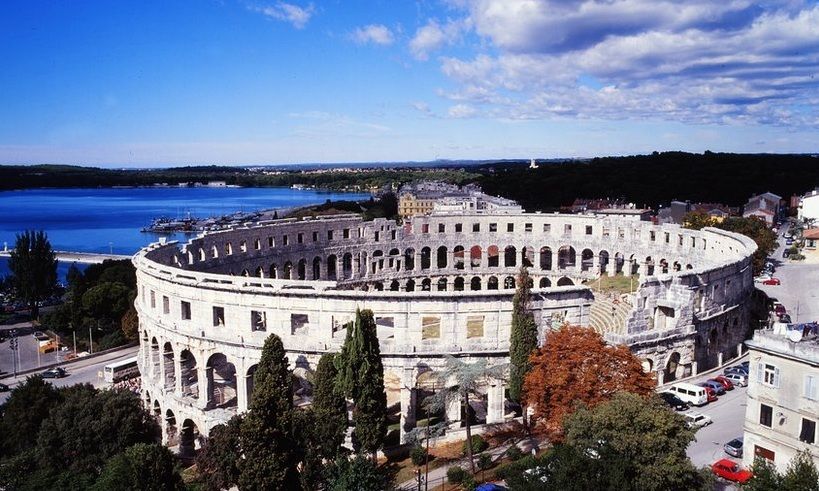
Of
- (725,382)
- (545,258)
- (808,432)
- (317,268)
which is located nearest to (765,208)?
(545,258)

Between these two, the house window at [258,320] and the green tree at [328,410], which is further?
the house window at [258,320]

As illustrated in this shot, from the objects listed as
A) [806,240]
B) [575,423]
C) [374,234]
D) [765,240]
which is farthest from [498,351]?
[806,240]

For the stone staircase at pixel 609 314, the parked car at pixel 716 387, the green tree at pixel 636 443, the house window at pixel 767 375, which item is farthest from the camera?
the stone staircase at pixel 609 314

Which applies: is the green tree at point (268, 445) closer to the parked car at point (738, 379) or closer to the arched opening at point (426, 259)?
the parked car at point (738, 379)

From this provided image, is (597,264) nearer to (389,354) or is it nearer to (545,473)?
(389,354)

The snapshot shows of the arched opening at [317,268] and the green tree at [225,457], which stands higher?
the arched opening at [317,268]

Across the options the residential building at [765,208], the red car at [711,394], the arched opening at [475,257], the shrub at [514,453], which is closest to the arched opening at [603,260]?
the arched opening at [475,257]
